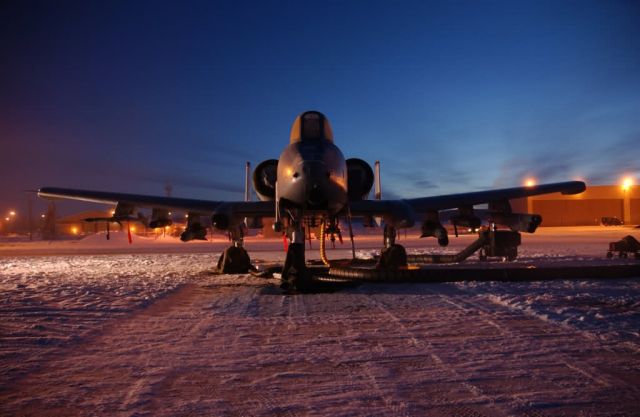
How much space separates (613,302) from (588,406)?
19.5ft

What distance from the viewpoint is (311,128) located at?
11602 millimetres

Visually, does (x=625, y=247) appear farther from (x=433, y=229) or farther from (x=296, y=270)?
(x=296, y=270)

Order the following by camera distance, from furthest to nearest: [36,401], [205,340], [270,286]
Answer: [270,286]
[205,340]
[36,401]

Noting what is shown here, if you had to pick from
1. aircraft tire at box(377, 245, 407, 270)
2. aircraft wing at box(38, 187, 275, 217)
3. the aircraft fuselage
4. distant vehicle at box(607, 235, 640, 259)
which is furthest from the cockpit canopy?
distant vehicle at box(607, 235, 640, 259)

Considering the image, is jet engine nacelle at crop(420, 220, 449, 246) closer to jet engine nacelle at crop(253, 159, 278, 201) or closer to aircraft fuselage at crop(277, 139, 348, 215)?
aircraft fuselage at crop(277, 139, 348, 215)

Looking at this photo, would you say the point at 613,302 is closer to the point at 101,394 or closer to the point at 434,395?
the point at 434,395

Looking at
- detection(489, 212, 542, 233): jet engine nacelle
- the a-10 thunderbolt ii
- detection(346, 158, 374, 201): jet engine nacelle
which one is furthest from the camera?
detection(346, 158, 374, 201): jet engine nacelle

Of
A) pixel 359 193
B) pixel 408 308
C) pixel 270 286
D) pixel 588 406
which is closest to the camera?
pixel 588 406

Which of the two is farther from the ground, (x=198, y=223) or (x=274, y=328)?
(x=198, y=223)

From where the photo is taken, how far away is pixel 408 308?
26.2ft

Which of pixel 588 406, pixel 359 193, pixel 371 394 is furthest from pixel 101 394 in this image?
pixel 359 193

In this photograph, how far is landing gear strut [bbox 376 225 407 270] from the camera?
558 inches

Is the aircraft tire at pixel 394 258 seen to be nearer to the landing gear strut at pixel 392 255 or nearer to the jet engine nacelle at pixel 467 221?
the landing gear strut at pixel 392 255

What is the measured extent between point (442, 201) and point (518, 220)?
279 cm
